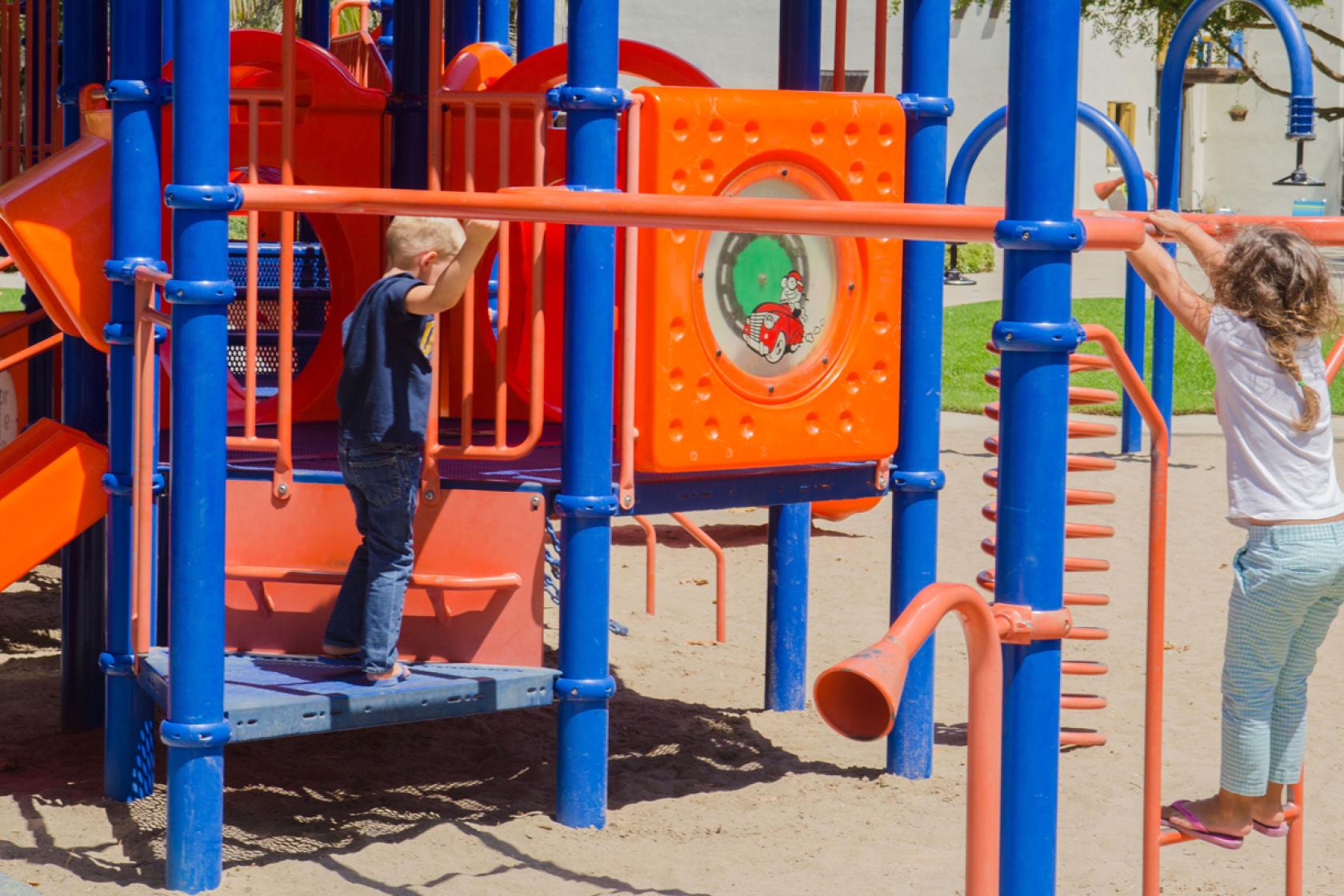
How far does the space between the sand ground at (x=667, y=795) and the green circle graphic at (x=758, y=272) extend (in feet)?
4.64

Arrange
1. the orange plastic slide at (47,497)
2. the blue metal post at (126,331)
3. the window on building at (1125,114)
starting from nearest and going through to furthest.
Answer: the blue metal post at (126,331)
the orange plastic slide at (47,497)
the window on building at (1125,114)

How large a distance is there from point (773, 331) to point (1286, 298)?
156cm

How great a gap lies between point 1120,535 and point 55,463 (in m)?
5.99

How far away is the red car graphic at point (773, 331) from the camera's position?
4.70 metres

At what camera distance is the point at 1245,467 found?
11.7 feet

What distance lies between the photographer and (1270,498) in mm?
3531

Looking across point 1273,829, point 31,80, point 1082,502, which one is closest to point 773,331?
point 1082,502

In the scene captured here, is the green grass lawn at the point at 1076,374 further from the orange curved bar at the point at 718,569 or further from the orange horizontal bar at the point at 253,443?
the orange horizontal bar at the point at 253,443

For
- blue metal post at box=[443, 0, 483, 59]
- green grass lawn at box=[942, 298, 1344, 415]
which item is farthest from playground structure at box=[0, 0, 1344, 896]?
green grass lawn at box=[942, 298, 1344, 415]

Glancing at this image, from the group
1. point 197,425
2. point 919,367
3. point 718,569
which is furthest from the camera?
point 718,569

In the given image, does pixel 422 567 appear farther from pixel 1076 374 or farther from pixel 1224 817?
pixel 1076 374

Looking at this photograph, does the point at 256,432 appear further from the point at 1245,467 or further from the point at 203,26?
the point at 1245,467

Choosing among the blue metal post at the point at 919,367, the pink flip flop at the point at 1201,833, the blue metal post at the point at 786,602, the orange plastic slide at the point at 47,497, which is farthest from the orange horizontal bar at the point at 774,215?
the blue metal post at the point at 786,602

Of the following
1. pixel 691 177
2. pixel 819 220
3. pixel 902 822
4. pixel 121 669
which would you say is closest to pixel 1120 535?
pixel 902 822
